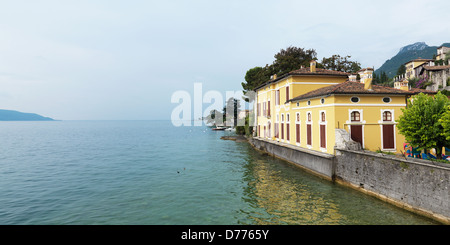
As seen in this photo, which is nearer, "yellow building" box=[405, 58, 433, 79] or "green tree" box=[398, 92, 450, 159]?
"green tree" box=[398, 92, 450, 159]

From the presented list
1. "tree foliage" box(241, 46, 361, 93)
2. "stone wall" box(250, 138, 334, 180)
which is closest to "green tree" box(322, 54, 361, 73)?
"tree foliage" box(241, 46, 361, 93)

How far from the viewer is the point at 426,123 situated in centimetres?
1509

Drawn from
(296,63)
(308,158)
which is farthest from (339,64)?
(308,158)

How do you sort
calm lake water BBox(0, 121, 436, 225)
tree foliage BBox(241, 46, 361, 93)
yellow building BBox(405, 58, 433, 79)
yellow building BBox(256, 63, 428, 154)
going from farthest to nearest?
yellow building BBox(405, 58, 433, 79) → tree foliage BBox(241, 46, 361, 93) → yellow building BBox(256, 63, 428, 154) → calm lake water BBox(0, 121, 436, 225)

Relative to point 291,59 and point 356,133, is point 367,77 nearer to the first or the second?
point 356,133

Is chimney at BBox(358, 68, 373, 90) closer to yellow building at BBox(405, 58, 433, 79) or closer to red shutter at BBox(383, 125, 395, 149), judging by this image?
red shutter at BBox(383, 125, 395, 149)

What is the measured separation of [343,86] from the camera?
20.9 metres

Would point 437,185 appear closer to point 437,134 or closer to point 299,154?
point 437,134

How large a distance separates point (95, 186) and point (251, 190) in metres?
13.7

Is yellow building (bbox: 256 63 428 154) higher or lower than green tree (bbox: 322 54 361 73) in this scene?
lower

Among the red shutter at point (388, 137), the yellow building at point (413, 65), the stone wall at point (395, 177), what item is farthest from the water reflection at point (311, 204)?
the yellow building at point (413, 65)

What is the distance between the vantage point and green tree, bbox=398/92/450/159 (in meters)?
14.7

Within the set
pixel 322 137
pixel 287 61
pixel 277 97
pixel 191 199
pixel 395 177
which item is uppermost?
pixel 287 61

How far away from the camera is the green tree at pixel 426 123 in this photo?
14727mm
